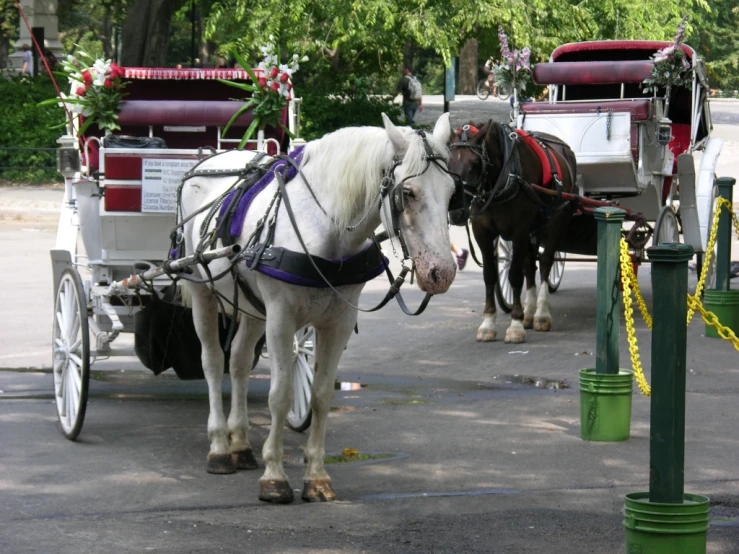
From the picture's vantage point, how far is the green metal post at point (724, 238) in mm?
11203

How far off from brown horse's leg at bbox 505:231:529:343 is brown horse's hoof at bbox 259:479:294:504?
5246 mm

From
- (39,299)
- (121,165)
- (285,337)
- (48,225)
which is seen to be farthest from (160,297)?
(48,225)

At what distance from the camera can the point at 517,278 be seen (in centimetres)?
1102

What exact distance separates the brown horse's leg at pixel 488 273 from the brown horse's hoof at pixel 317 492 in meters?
5.16

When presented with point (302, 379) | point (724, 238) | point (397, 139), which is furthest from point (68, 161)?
point (724, 238)

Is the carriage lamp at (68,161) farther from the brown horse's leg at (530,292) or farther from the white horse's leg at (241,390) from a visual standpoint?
the brown horse's leg at (530,292)

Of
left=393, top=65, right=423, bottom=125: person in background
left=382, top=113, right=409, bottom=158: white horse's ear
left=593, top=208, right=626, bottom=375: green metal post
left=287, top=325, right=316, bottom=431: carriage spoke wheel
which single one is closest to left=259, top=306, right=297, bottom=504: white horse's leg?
left=382, top=113, right=409, bottom=158: white horse's ear

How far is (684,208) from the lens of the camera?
1215 centimetres

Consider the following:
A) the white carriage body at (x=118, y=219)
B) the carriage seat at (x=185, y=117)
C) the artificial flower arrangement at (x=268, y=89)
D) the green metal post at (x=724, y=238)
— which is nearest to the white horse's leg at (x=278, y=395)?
the white carriage body at (x=118, y=219)

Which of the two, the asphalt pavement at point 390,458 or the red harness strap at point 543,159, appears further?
the red harness strap at point 543,159

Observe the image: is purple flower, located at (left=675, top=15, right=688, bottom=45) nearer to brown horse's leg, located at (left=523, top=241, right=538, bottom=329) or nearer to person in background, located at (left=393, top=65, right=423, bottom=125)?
brown horse's leg, located at (left=523, top=241, right=538, bottom=329)

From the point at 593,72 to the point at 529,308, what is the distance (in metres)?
3.25

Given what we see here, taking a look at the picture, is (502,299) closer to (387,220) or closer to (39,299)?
(39,299)

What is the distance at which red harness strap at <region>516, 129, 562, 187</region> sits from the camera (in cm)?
1084
